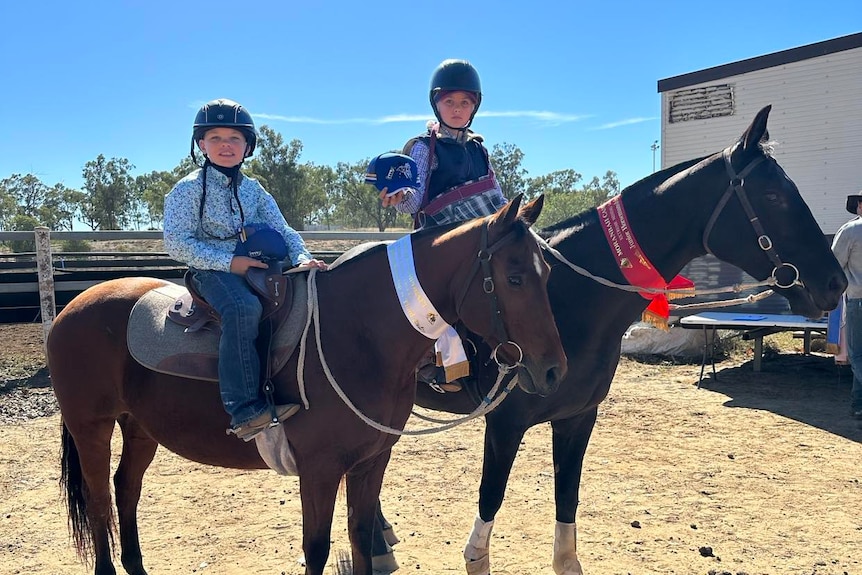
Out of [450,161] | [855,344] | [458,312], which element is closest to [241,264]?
[458,312]

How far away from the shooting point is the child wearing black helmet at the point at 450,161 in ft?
11.7

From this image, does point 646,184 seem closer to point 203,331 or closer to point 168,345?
point 203,331

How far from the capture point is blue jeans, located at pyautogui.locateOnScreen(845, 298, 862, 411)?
7168 millimetres

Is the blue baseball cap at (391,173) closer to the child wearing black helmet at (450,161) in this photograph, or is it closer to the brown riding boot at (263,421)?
the child wearing black helmet at (450,161)

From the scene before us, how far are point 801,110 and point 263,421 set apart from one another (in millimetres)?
13249

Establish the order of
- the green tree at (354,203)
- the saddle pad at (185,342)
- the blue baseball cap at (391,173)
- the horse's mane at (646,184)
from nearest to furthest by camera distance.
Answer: the saddle pad at (185,342), the blue baseball cap at (391,173), the horse's mane at (646,184), the green tree at (354,203)

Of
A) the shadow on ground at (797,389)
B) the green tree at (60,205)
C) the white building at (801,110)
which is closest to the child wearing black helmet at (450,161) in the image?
the shadow on ground at (797,389)

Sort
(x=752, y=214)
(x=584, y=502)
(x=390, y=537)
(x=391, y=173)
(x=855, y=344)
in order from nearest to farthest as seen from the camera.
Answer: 1. (x=752, y=214)
2. (x=391, y=173)
3. (x=390, y=537)
4. (x=584, y=502)
5. (x=855, y=344)

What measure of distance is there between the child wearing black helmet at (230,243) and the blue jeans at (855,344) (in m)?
6.92

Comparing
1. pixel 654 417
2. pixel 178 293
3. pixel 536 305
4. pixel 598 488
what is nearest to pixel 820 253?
pixel 536 305

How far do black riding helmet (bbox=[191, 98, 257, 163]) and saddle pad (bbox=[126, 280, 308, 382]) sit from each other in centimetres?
77

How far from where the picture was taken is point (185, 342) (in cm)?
289

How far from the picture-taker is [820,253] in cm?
307

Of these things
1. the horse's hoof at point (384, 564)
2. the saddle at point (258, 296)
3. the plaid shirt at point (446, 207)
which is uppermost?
the plaid shirt at point (446, 207)
